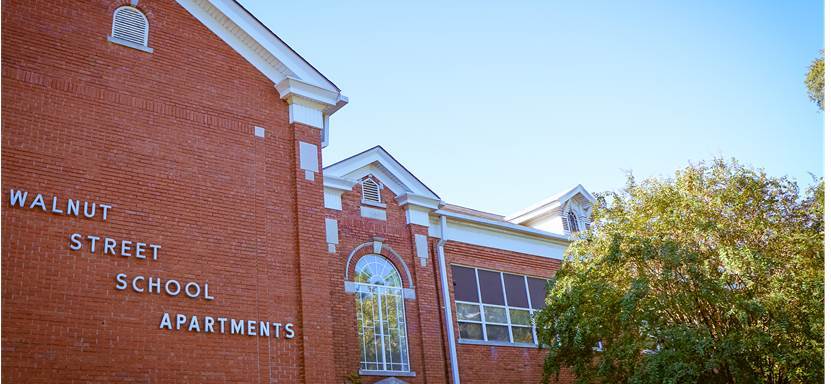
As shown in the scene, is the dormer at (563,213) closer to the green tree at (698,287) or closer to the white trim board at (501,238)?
the white trim board at (501,238)

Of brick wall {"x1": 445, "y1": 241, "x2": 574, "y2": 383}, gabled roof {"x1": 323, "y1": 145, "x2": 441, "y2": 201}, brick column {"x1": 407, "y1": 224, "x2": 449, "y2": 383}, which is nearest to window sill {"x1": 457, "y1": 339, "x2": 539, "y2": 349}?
brick wall {"x1": 445, "y1": 241, "x2": 574, "y2": 383}

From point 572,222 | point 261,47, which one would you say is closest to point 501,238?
point 572,222

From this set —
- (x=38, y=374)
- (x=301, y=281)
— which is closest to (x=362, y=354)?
(x=301, y=281)

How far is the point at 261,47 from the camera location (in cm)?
1725

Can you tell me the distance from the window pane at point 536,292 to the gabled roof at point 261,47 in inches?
366

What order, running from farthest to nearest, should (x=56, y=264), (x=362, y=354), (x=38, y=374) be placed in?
(x=362, y=354)
(x=56, y=264)
(x=38, y=374)

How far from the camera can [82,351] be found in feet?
42.4

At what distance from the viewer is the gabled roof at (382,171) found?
20.4m

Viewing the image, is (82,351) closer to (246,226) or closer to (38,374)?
(38,374)

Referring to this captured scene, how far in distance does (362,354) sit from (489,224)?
6152 millimetres

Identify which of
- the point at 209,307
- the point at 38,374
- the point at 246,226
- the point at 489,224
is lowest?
the point at 38,374

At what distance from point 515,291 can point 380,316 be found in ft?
17.4

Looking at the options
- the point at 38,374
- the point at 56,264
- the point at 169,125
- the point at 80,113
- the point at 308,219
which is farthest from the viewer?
the point at 308,219

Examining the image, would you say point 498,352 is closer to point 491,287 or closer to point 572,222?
point 491,287
